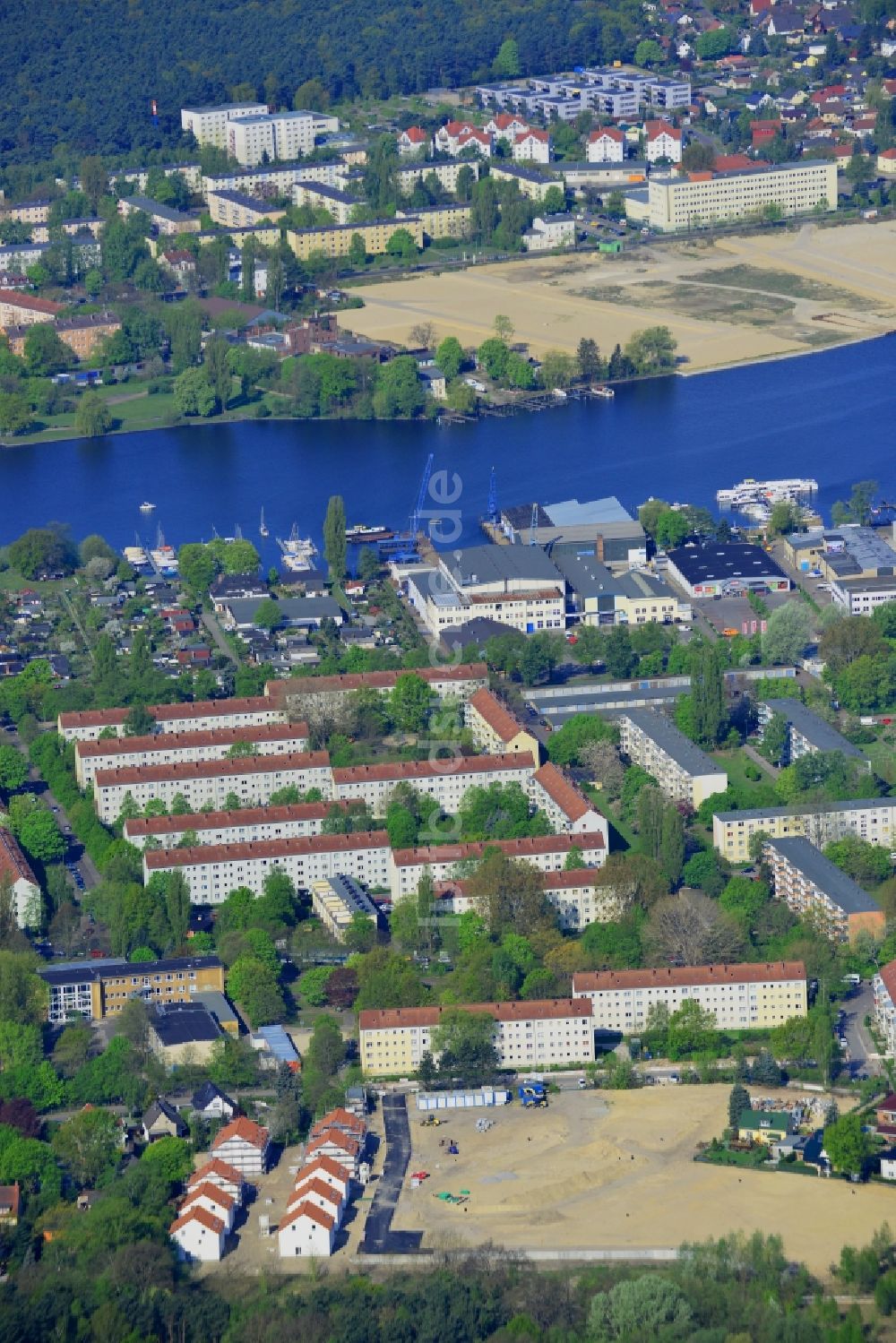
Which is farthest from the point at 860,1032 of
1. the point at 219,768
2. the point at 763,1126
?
the point at 219,768

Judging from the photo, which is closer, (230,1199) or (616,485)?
(230,1199)

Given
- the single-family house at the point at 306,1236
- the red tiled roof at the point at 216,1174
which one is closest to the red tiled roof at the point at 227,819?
the red tiled roof at the point at 216,1174

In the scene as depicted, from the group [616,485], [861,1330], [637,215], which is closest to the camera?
[861,1330]

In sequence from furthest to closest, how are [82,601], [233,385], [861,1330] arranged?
[233,385]
[82,601]
[861,1330]

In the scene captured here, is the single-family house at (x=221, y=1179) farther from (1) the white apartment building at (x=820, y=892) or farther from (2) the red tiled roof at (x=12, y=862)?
(1) the white apartment building at (x=820, y=892)

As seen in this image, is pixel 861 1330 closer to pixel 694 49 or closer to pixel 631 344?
pixel 631 344

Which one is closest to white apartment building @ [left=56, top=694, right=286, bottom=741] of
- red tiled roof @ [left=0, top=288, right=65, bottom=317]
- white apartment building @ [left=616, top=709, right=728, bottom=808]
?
white apartment building @ [left=616, top=709, right=728, bottom=808]

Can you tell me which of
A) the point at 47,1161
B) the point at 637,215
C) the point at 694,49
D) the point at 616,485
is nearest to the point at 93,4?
the point at 694,49
